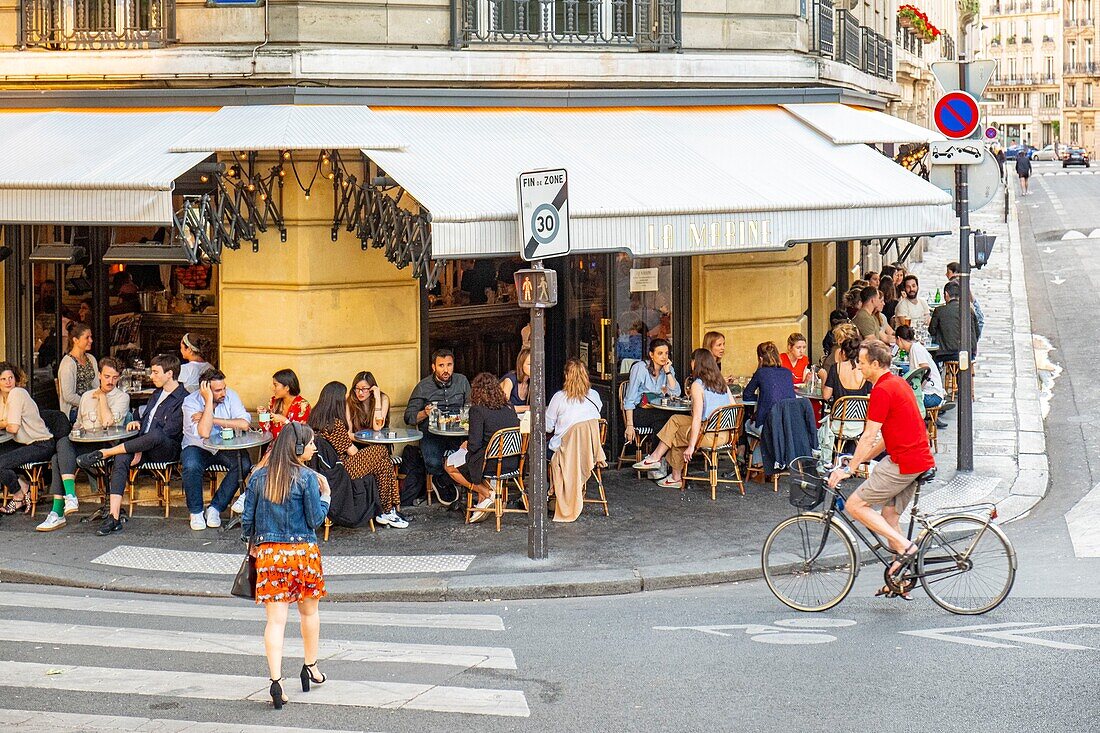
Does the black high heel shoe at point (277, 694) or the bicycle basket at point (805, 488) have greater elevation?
the bicycle basket at point (805, 488)

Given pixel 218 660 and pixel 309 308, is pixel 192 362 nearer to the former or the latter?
pixel 309 308

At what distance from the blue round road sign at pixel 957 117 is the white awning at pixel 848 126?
0.21m

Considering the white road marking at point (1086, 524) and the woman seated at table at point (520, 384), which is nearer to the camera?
the white road marking at point (1086, 524)

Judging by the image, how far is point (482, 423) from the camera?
480 inches

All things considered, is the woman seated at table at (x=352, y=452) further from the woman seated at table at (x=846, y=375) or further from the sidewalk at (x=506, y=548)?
the woman seated at table at (x=846, y=375)

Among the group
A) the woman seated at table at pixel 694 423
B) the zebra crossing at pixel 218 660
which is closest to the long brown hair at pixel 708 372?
the woman seated at table at pixel 694 423

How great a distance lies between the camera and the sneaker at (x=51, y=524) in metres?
12.2

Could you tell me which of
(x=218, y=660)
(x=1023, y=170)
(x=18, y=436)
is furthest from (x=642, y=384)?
(x=1023, y=170)

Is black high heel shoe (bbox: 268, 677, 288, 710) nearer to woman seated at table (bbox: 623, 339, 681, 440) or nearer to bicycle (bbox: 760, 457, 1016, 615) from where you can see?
bicycle (bbox: 760, 457, 1016, 615)

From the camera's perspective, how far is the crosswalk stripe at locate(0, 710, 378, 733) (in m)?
7.20

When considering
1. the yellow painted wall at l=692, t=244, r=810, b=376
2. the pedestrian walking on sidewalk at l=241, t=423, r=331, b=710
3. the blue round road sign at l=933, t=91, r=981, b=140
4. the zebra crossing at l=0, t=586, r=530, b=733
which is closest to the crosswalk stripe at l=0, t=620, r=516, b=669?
the zebra crossing at l=0, t=586, r=530, b=733

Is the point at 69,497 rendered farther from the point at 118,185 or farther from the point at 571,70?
the point at 571,70

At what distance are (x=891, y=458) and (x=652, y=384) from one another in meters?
4.79

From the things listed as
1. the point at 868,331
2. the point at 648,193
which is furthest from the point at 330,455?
the point at 868,331
